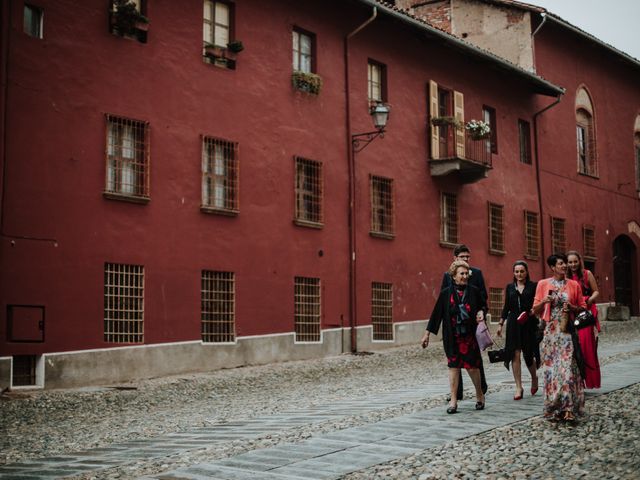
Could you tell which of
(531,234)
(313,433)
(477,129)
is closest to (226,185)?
(477,129)

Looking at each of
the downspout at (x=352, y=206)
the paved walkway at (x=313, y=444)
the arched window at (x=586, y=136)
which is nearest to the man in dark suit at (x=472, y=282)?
the paved walkway at (x=313, y=444)

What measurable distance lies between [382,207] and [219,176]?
5.73m

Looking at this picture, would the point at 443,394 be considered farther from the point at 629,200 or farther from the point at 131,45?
the point at 629,200

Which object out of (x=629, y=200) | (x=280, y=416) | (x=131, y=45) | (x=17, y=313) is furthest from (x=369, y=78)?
(x=629, y=200)

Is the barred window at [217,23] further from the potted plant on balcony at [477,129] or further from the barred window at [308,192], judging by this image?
the potted plant on balcony at [477,129]

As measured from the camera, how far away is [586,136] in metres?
33.6

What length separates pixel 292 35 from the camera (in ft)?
66.6

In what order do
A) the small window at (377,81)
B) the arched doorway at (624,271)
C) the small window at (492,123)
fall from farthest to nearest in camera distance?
the arched doorway at (624,271) < the small window at (492,123) < the small window at (377,81)

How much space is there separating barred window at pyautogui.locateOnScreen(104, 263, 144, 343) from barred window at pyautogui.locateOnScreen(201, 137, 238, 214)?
2.17m

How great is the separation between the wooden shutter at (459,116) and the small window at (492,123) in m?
1.92

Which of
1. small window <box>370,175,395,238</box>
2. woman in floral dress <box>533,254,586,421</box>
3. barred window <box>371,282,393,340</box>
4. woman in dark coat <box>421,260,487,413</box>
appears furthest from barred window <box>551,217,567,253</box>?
woman in floral dress <box>533,254,586,421</box>

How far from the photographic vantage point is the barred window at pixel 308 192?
65.8ft

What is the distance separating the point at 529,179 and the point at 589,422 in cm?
2101

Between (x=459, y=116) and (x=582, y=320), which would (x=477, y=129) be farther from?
(x=582, y=320)
